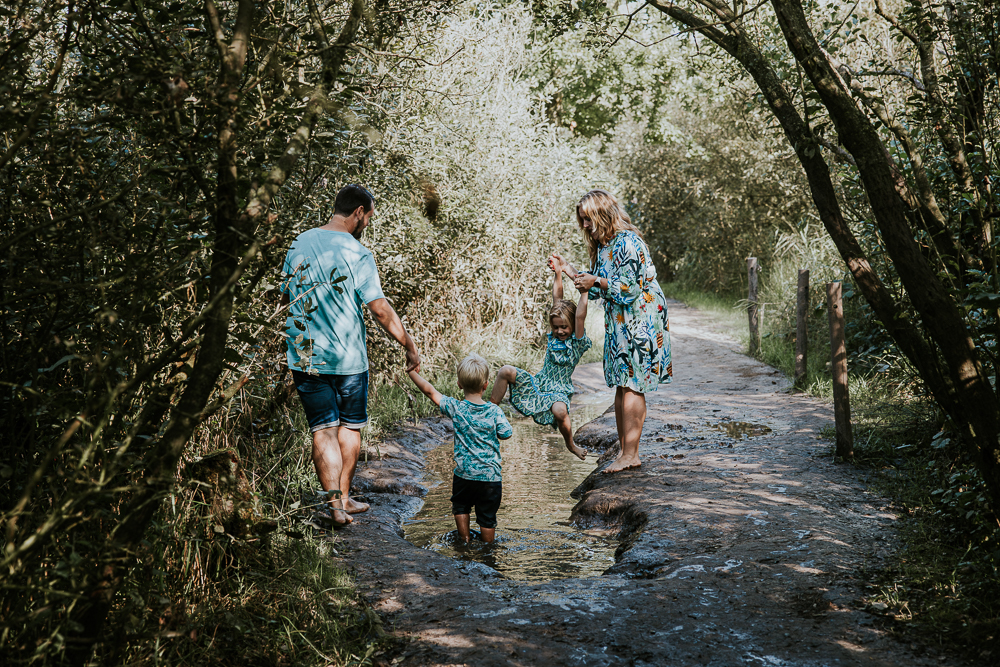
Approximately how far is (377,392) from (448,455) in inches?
49.2

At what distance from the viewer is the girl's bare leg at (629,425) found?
19.4ft

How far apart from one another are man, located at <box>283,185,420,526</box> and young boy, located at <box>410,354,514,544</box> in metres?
0.41

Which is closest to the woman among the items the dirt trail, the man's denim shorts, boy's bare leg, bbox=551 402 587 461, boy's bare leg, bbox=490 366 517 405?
boy's bare leg, bbox=551 402 587 461

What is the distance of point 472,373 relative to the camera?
16.3 ft

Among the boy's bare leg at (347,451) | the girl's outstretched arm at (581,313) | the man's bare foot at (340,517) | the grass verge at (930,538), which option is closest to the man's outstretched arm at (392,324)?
the boy's bare leg at (347,451)

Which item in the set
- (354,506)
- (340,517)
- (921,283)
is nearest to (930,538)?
(921,283)

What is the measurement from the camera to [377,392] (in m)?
8.17

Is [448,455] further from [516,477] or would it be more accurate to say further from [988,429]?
[988,429]

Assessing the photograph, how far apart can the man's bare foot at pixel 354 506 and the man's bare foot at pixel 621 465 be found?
6.30ft

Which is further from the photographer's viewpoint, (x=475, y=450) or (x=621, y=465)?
(x=621, y=465)

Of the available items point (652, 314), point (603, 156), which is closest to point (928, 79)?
point (652, 314)

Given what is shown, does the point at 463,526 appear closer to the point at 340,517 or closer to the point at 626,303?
the point at 340,517

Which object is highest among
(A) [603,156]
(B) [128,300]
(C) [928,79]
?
(A) [603,156]

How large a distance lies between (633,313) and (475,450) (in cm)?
171
